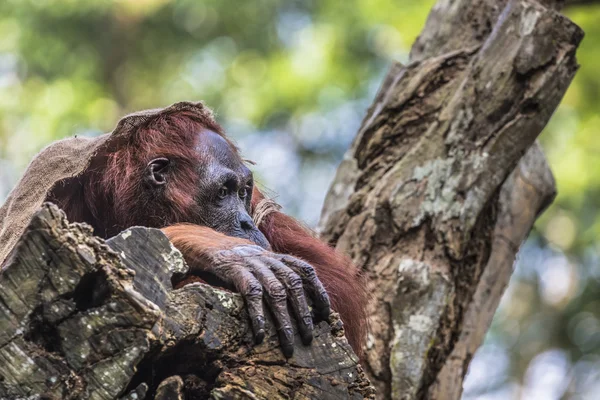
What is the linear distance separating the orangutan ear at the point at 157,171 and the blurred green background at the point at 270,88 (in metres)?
5.81

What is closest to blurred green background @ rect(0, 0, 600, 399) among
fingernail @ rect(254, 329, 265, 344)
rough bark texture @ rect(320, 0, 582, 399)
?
rough bark texture @ rect(320, 0, 582, 399)

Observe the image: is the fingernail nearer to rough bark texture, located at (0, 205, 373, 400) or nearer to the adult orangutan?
rough bark texture, located at (0, 205, 373, 400)

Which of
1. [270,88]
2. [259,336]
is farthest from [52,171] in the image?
[270,88]

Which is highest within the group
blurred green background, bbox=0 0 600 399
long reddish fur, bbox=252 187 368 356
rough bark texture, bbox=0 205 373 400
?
blurred green background, bbox=0 0 600 399

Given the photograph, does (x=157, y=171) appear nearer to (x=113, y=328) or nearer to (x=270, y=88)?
(x=113, y=328)

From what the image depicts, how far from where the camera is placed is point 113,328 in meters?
1.82

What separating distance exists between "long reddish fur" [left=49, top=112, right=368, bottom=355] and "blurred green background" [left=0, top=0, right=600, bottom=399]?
5690 mm

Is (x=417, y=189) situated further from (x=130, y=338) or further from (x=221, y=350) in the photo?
(x=130, y=338)

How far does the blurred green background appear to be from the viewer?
9609 mm

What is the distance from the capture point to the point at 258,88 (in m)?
10.7

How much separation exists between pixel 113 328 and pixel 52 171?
1533mm

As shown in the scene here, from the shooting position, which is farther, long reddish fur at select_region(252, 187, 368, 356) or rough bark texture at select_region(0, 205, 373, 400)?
long reddish fur at select_region(252, 187, 368, 356)

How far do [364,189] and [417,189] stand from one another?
1.06ft

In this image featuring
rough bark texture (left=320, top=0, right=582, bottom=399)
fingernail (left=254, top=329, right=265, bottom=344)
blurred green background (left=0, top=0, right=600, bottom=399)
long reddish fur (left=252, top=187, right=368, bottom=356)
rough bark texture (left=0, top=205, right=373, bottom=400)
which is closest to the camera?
rough bark texture (left=0, top=205, right=373, bottom=400)
